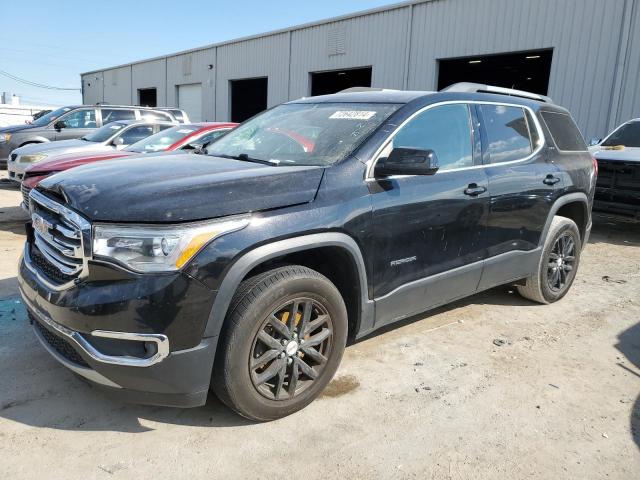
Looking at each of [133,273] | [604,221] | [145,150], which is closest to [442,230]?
[133,273]

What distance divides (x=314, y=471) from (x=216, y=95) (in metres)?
24.9

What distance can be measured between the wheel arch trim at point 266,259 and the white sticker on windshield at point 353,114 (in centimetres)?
97

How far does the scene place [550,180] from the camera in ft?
14.4

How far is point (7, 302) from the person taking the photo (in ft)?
14.3

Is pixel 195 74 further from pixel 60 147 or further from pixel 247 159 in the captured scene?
pixel 247 159

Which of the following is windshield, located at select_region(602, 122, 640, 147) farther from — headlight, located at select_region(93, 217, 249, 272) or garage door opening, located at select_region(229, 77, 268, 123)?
garage door opening, located at select_region(229, 77, 268, 123)

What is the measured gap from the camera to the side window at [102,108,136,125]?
40.8 ft

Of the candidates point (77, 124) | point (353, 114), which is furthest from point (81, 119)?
point (353, 114)

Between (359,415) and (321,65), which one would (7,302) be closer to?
(359,415)

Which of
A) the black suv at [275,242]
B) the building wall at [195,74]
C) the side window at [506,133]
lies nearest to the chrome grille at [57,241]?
the black suv at [275,242]

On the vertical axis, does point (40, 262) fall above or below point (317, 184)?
below

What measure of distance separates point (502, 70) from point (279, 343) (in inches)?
817

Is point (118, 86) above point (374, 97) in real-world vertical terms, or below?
above

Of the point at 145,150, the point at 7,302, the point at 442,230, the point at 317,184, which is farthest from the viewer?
the point at 145,150
